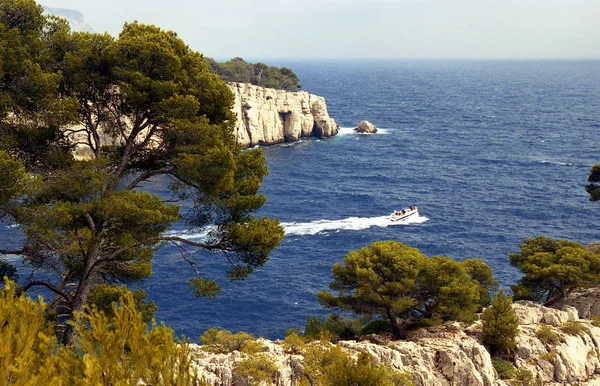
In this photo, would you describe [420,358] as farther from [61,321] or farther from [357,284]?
[61,321]

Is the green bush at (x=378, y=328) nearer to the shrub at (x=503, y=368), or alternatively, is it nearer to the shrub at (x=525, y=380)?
the shrub at (x=503, y=368)

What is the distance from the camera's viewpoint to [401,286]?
29.5 metres

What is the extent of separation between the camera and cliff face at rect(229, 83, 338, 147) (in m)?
118

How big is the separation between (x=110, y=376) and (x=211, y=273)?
47555 millimetres

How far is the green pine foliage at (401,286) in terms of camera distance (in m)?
29.8

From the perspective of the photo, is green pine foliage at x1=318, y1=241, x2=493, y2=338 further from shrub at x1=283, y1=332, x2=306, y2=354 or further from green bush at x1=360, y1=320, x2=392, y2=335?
shrub at x1=283, y1=332, x2=306, y2=354

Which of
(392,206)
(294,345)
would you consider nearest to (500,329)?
(294,345)

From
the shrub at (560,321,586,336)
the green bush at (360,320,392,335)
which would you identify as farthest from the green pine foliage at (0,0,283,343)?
the shrub at (560,321,586,336)

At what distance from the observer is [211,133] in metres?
20.3

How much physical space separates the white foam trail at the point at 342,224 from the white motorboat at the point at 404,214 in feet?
1.75

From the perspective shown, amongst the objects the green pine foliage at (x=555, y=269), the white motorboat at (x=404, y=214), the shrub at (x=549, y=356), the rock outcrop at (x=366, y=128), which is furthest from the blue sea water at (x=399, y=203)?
the shrub at (x=549, y=356)

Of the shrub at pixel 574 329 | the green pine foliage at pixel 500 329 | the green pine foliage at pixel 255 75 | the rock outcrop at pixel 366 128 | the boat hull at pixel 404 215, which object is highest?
the green pine foliage at pixel 255 75

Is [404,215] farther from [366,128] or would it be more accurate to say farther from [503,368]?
[366,128]

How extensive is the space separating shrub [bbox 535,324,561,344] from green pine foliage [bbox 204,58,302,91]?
123 metres
